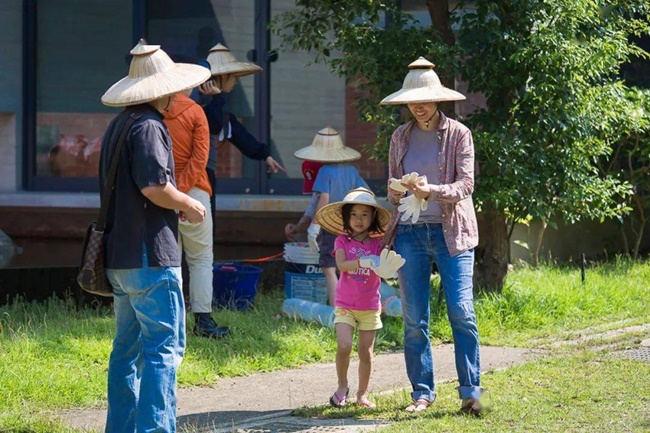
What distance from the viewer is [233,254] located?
1259cm

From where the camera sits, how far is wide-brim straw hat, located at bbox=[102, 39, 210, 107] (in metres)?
5.60

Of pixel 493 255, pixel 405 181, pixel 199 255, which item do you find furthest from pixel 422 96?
pixel 493 255

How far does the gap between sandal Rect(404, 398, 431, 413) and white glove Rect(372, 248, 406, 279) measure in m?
0.77

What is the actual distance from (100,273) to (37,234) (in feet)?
25.4

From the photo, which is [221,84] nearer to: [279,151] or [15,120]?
[279,151]

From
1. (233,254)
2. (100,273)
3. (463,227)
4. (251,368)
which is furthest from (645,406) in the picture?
(233,254)

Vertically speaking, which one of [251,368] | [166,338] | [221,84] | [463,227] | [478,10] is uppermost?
[478,10]

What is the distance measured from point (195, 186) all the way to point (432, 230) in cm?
242

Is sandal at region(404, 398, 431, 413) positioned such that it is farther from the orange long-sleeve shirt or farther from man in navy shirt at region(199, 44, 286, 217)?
man in navy shirt at region(199, 44, 286, 217)

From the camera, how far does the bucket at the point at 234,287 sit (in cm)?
986

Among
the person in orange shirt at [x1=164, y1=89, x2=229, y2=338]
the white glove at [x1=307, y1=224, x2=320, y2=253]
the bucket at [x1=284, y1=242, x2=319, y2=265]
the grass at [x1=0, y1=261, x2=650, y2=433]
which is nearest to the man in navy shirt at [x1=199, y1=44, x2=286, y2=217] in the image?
the person in orange shirt at [x1=164, y1=89, x2=229, y2=338]

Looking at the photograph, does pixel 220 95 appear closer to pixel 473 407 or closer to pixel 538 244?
pixel 473 407

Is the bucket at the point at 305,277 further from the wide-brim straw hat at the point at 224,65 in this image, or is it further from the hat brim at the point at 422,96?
the hat brim at the point at 422,96

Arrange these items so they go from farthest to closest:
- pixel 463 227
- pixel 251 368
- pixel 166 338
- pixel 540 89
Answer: pixel 540 89, pixel 251 368, pixel 463 227, pixel 166 338
